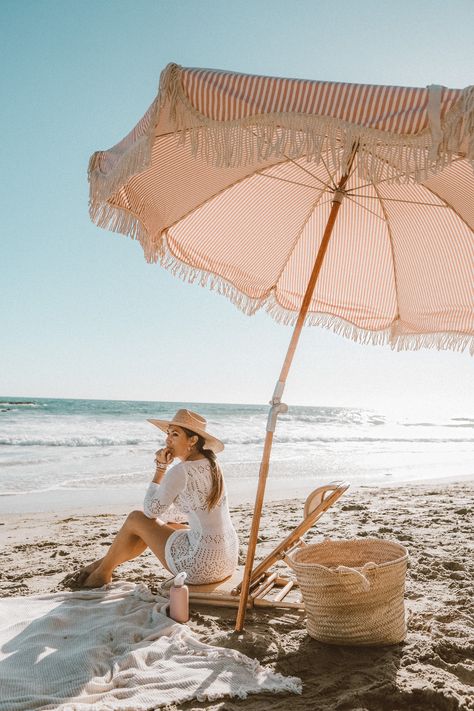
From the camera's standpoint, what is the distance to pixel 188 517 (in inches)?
141

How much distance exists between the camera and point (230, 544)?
360 centimetres

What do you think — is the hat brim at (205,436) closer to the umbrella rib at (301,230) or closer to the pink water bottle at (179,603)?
the pink water bottle at (179,603)

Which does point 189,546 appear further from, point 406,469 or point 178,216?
point 406,469

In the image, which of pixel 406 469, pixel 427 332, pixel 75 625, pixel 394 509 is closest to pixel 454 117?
pixel 427 332

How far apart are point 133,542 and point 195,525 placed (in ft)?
1.47

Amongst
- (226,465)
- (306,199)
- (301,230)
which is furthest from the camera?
(226,465)

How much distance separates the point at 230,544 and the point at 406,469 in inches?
383

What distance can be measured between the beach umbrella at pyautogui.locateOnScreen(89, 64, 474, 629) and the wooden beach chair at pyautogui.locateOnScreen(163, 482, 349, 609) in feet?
1.07

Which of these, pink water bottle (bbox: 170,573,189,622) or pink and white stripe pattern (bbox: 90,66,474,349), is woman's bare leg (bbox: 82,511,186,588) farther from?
pink and white stripe pattern (bbox: 90,66,474,349)

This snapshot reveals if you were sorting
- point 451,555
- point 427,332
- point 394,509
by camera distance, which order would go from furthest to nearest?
point 394,509 → point 451,555 → point 427,332

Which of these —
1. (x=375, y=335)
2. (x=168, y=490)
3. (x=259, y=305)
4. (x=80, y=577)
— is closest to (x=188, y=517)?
(x=168, y=490)

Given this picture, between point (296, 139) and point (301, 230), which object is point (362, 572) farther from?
point (301, 230)

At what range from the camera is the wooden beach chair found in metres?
3.07

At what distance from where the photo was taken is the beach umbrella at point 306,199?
2045 mm
